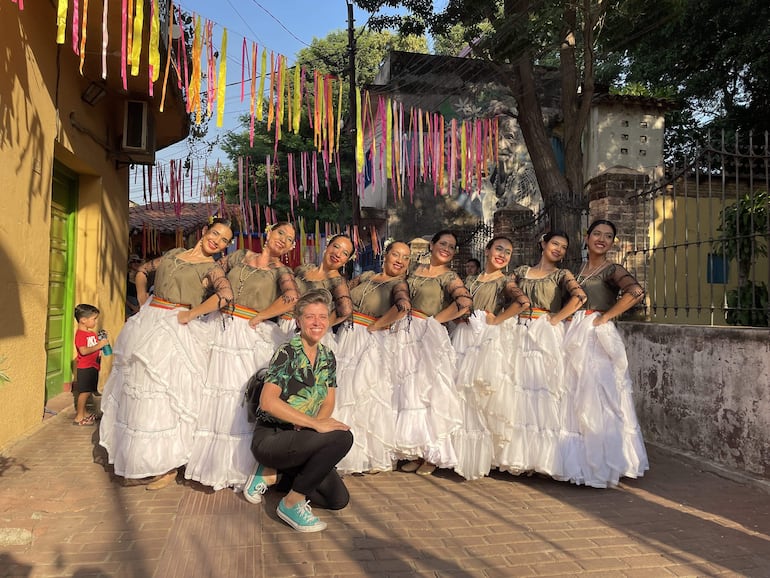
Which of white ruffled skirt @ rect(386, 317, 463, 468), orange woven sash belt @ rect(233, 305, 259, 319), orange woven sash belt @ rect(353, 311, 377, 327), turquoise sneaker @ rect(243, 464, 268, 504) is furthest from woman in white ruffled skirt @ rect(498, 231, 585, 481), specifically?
orange woven sash belt @ rect(233, 305, 259, 319)

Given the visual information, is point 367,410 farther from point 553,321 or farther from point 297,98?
point 297,98

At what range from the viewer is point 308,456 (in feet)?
10.9

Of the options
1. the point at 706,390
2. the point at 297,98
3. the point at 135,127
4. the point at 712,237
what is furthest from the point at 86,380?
the point at 712,237

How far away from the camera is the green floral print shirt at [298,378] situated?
3.38 m

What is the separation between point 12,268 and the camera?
15.3 feet

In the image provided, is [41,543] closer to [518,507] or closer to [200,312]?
[200,312]

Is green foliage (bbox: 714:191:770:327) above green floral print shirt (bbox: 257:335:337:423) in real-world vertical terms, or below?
above

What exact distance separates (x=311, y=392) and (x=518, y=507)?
5.05 ft

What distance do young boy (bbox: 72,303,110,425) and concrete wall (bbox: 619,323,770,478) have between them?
5234 mm

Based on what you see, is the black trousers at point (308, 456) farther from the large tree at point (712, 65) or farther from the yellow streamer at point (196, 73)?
the large tree at point (712, 65)

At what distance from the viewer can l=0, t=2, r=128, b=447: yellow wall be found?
4516 mm

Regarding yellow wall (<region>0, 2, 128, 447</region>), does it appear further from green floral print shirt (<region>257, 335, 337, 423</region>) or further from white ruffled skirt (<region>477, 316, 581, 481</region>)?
white ruffled skirt (<region>477, 316, 581, 481</region>)

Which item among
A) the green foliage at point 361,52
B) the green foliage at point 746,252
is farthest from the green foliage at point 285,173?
the green foliage at point 746,252

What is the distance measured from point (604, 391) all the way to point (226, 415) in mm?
2642
